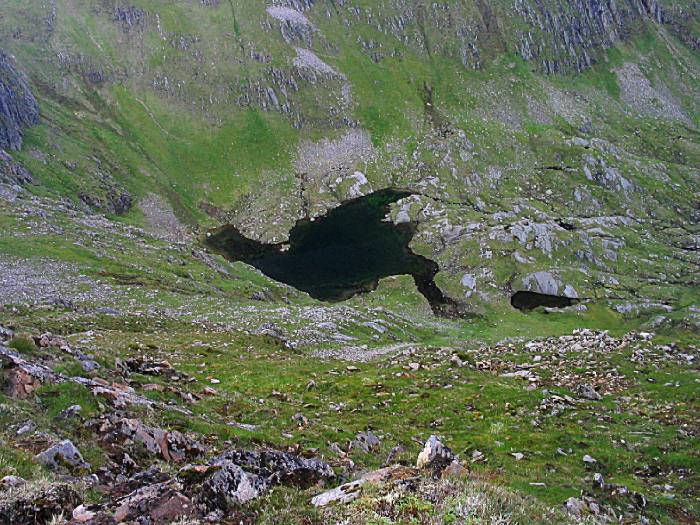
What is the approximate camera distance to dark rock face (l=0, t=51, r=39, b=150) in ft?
397

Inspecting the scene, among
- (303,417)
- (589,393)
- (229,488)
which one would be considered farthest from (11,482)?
(589,393)

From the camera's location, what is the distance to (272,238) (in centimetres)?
14962

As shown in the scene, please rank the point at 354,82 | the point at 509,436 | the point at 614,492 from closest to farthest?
1. the point at 614,492
2. the point at 509,436
3. the point at 354,82

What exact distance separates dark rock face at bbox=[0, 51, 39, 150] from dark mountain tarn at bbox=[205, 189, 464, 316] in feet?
176

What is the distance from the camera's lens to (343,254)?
142 meters

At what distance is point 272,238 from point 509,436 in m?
126

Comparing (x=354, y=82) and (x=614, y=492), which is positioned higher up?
(x=354, y=82)

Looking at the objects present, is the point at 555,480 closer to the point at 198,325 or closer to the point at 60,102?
the point at 198,325

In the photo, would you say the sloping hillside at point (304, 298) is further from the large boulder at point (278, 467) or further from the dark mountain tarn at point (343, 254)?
the dark mountain tarn at point (343, 254)

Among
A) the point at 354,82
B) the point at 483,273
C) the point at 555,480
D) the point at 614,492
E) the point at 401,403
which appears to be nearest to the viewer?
the point at 614,492

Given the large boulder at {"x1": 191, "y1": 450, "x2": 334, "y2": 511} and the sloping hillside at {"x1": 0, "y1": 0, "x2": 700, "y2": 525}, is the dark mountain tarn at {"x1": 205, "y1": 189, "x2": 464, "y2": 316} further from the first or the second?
the large boulder at {"x1": 191, "y1": 450, "x2": 334, "y2": 511}

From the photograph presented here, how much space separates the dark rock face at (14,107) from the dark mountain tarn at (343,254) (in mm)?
53640

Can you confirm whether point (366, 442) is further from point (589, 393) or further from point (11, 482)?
point (589, 393)

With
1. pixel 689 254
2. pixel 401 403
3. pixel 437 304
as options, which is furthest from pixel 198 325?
pixel 689 254
